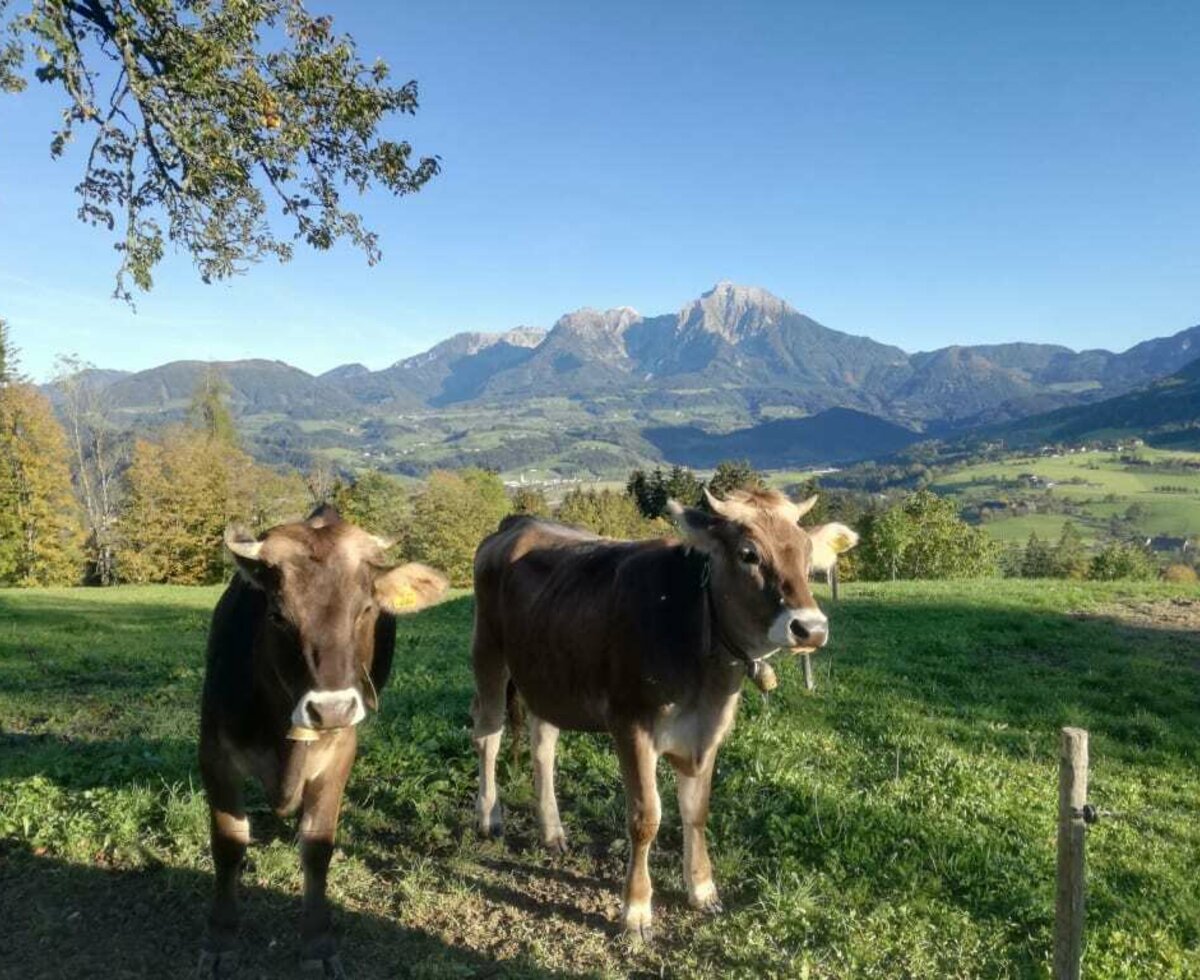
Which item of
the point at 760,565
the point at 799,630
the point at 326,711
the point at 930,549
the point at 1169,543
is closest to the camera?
the point at 326,711

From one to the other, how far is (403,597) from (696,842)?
2.82m

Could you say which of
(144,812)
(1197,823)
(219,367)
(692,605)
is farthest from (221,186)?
(219,367)

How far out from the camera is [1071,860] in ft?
13.7

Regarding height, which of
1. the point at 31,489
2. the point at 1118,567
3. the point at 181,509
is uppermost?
the point at 31,489

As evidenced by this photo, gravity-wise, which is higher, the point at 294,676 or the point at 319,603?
the point at 319,603

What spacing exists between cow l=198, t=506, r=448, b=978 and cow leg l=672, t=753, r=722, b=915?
7.70 ft

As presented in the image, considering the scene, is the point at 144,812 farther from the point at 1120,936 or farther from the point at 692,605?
the point at 1120,936

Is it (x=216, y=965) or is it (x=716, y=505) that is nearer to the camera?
(x=716, y=505)

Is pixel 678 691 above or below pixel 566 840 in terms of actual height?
above

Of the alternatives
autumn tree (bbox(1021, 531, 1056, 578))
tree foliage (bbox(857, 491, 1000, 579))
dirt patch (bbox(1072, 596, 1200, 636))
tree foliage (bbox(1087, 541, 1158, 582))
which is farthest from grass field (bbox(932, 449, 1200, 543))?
dirt patch (bbox(1072, 596, 1200, 636))

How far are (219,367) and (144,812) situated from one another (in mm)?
81220

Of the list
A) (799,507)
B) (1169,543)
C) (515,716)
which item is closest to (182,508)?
(515,716)

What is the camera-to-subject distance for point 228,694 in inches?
197

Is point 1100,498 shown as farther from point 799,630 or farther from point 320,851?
point 320,851
